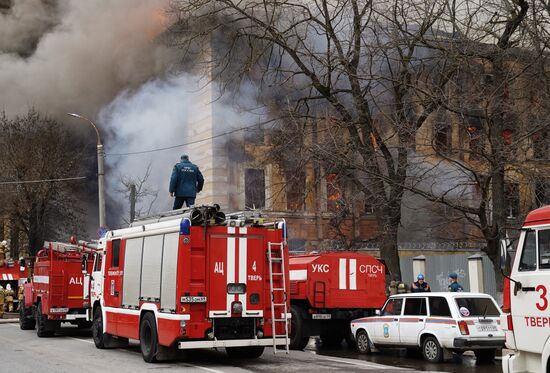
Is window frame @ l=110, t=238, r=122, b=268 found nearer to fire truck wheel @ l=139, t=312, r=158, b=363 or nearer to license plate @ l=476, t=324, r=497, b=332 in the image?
fire truck wheel @ l=139, t=312, r=158, b=363

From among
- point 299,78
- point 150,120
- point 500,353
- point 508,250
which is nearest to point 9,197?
point 150,120

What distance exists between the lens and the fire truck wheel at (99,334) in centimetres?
1465

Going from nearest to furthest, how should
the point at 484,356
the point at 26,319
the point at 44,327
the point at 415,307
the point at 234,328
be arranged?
the point at 234,328
the point at 484,356
the point at 415,307
the point at 44,327
the point at 26,319

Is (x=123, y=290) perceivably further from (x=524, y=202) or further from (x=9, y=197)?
(x=9, y=197)

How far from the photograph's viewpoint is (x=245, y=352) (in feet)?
42.7

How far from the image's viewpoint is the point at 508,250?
776 centimetres

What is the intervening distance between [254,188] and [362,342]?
42.3 ft

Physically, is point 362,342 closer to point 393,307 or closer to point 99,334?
point 393,307

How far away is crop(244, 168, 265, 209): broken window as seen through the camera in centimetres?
2681

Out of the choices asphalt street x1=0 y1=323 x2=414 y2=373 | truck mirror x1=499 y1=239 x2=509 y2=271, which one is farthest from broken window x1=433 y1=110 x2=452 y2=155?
truck mirror x1=499 y1=239 x2=509 y2=271

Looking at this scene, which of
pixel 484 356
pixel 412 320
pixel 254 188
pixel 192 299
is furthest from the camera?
pixel 254 188

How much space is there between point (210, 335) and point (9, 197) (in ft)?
86.4

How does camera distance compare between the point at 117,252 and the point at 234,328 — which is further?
the point at 117,252

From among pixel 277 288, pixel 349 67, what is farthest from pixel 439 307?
pixel 349 67
